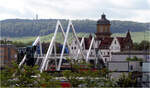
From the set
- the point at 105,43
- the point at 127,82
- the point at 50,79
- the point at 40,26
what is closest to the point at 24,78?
the point at 50,79

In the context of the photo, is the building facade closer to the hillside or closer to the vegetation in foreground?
the hillside

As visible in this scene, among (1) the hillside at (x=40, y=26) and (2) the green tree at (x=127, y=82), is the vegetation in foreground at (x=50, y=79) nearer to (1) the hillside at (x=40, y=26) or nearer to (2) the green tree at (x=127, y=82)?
(2) the green tree at (x=127, y=82)

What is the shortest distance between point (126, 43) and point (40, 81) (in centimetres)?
8609

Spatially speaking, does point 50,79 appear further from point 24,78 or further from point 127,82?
point 127,82

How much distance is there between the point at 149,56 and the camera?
51.1m

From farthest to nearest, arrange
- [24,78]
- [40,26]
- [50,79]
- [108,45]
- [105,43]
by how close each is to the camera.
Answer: [40,26], [105,43], [108,45], [24,78], [50,79]

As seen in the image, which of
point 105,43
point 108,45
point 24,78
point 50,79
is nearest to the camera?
point 50,79

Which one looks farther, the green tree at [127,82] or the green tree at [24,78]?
the green tree at [127,82]

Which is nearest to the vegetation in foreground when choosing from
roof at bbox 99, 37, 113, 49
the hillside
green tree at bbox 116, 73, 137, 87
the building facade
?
green tree at bbox 116, 73, 137, 87

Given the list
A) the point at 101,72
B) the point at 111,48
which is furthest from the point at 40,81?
the point at 111,48

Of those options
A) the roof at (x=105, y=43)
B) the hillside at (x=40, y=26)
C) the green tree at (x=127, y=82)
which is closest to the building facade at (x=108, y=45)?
the roof at (x=105, y=43)

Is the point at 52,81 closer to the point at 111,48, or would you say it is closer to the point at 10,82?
the point at 10,82

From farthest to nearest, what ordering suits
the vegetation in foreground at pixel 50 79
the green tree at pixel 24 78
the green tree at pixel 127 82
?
the green tree at pixel 127 82
the vegetation in foreground at pixel 50 79
the green tree at pixel 24 78

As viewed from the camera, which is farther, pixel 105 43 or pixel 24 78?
pixel 105 43
